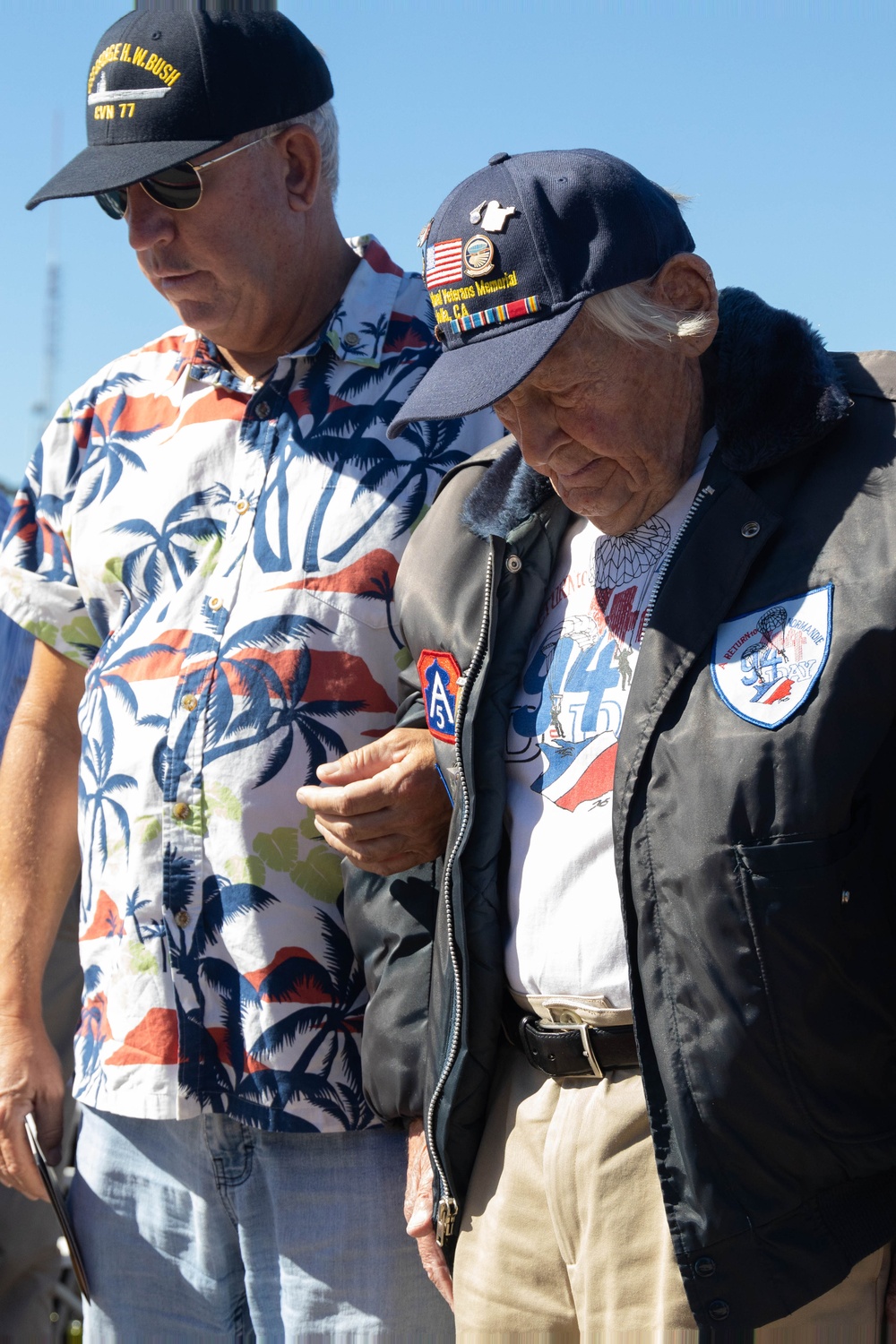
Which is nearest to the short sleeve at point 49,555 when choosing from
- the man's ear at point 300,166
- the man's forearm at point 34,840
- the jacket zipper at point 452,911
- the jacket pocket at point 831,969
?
the man's forearm at point 34,840

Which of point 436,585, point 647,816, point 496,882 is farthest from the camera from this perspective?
point 436,585

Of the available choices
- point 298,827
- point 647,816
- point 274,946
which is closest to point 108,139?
point 298,827

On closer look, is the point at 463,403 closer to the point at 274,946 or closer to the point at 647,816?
the point at 647,816

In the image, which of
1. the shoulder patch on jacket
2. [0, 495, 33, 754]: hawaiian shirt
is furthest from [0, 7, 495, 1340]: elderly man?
[0, 495, 33, 754]: hawaiian shirt

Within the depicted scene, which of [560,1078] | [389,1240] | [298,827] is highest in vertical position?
[298,827]

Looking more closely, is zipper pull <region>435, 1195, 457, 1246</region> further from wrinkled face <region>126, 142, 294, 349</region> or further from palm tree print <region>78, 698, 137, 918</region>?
wrinkled face <region>126, 142, 294, 349</region>

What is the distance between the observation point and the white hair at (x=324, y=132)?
8.55 feet

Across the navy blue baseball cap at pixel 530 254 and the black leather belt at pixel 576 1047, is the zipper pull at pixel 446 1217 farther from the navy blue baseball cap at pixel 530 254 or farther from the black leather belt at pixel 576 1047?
the navy blue baseball cap at pixel 530 254

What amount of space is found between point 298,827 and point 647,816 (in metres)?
0.82

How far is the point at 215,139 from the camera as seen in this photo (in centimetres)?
249

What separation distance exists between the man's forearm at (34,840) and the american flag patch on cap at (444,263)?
1.29 metres

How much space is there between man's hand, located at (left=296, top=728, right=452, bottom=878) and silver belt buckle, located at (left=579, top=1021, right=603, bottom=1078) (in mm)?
461

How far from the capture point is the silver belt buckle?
1889mm

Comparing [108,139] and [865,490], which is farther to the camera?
[108,139]
